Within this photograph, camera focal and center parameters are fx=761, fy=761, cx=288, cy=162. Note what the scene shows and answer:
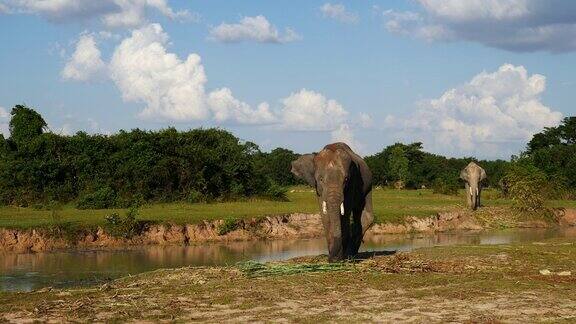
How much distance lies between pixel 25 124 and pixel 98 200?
9.62 m

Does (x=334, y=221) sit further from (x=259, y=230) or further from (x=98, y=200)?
(x=98, y=200)

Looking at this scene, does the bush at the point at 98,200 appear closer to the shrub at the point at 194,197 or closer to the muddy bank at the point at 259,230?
the shrub at the point at 194,197

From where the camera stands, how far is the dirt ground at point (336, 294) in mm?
12227

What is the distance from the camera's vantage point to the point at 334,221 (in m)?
17.8

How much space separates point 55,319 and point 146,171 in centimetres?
3044

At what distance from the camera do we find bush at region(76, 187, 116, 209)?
3800cm

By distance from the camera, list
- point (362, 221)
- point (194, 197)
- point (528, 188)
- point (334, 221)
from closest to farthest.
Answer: point (334, 221), point (362, 221), point (528, 188), point (194, 197)

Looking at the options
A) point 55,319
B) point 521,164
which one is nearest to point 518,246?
point 55,319

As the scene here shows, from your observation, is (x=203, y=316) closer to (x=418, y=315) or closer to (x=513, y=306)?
(x=418, y=315)

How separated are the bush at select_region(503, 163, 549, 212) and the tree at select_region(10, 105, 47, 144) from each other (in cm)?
2715

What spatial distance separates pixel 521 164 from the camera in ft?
148

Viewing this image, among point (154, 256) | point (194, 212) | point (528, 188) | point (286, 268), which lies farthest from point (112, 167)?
point (286, 268)

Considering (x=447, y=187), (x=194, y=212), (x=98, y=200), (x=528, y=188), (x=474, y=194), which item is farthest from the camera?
(x=447, y=187)

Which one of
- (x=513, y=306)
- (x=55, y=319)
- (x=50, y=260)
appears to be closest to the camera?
(x=55, y=319)
